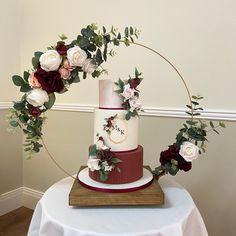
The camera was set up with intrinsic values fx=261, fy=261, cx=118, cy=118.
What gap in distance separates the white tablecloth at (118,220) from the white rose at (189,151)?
0.17 m

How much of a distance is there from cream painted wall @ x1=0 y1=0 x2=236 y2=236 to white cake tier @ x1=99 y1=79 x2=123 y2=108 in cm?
61

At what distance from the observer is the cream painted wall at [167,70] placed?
1462mm

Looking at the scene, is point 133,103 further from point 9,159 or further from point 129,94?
point 9,159

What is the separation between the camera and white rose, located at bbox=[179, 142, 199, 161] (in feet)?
3.56

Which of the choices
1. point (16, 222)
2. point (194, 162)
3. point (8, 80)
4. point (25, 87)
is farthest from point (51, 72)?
point (16, 222)

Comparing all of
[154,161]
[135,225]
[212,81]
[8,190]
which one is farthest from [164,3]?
[8,190]

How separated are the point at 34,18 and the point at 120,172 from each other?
163cm

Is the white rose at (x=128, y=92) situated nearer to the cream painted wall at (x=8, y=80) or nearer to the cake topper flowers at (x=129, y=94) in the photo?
the cake topper flowers at (x=129, y=94)

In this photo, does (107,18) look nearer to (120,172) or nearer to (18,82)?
(18,82)

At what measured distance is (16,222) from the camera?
211 centimetres

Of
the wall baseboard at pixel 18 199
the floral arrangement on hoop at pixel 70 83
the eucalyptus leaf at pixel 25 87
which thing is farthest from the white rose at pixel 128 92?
the wall baseboard at pixel 18 199

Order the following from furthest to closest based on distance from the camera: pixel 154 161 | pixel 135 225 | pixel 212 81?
1. pixel 154 161
2. pixel 212 81
3. pixel 135 225

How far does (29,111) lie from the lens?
1046 mm

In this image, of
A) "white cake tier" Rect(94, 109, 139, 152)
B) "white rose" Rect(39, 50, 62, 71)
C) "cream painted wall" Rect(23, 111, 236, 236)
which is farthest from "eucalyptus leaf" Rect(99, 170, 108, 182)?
"cream painted wall" Rect(23, 111, 236, 236)
